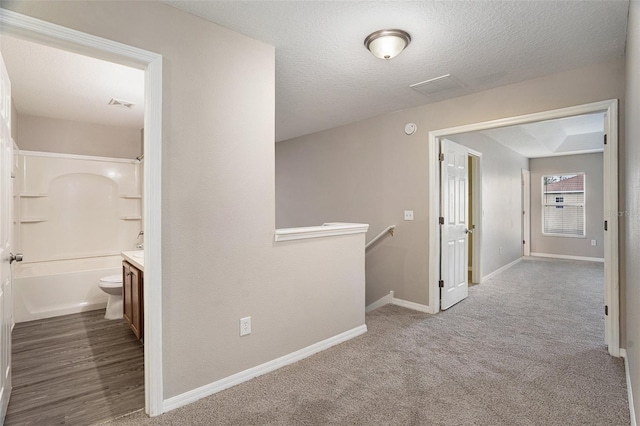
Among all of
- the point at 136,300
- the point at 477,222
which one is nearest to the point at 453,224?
the point at 477,222

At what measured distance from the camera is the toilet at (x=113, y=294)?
342 cm

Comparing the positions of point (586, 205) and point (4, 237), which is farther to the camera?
point (586, 205)

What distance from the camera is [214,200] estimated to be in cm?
212

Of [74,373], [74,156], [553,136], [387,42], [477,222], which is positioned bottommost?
[74,373]

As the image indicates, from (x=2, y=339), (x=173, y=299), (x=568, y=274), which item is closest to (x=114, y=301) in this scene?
(x=2, y=339)

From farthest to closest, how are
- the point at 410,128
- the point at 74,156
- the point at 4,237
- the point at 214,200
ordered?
the point at 74,156 → the point at 410,128 → the point at 214,200 → the point at 4,237

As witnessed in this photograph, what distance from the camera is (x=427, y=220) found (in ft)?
12.1

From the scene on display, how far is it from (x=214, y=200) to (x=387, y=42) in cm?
156

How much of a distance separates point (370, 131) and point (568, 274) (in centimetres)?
452

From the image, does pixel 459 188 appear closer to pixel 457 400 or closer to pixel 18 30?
pixel 457 400

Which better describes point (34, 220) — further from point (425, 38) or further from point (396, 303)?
point (425, 38)

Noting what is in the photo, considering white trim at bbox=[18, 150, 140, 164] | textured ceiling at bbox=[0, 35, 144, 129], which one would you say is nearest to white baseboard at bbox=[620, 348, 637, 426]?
textured ceiling at bbox=[0, 35, 144, 129]

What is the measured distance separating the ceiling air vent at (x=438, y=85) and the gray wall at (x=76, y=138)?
156 inches

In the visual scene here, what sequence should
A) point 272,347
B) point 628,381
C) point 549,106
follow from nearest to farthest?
1. point 628,381
2. point 272,347
3. point 549,106
